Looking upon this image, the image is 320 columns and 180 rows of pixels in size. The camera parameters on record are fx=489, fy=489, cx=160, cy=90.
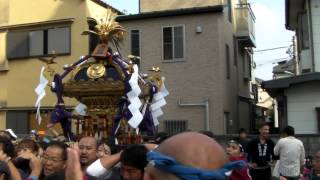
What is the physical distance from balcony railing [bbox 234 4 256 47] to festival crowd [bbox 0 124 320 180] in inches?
550

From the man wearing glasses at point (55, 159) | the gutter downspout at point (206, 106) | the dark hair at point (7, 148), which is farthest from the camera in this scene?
the gutter downspout at point (206, 106)

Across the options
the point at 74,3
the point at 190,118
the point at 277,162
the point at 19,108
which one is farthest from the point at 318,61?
the point at 19,108

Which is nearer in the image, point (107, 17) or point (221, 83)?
point (107, 17)

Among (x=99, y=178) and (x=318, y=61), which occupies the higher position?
(x=318, y=61)

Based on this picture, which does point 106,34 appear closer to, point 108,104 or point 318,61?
point 108,104

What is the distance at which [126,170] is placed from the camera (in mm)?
3498

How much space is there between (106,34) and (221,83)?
8.42m

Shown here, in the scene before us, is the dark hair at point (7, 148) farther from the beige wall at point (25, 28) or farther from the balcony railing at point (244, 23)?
the balcony railing at point (244, 23)

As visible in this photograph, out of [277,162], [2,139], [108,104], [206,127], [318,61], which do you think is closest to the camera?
[2,139]

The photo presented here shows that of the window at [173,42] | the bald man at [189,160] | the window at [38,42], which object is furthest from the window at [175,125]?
the bald man at [189,160]

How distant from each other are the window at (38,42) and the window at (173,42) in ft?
14.3

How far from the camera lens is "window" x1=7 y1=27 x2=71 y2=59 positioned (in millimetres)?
21203

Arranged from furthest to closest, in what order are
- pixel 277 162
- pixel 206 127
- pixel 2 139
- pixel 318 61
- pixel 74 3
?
1. pixel 74 3
2. pixel 206 127
3. pixel 318 61
4. pixel 277 162
5. pixel 2 139

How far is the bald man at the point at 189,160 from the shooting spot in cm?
152
